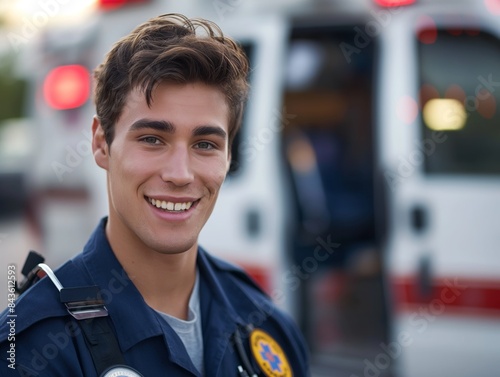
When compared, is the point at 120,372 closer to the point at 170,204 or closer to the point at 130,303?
the point at 130,303

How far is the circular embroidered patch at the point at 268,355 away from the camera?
6.14 ft

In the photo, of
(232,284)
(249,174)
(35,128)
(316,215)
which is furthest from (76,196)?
(232,284)

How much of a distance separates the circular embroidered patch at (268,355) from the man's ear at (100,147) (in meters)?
0.52

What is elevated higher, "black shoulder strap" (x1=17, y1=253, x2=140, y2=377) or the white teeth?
the white teeth

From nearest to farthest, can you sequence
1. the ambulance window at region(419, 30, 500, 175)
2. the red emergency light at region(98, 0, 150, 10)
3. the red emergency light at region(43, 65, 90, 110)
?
the ambulance window at region(419, 30, 500, 175) < the red emergency light at region(98, 0, 150, 10) < the red emergency light at region(43, 65, 90, 110)

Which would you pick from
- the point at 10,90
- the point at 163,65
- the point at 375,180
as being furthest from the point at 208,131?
the point at 10,90

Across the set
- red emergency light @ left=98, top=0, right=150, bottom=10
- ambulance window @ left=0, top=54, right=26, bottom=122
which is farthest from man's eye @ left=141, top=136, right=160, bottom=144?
ambulance window @ left=0, top=54, right=26, bottom=122

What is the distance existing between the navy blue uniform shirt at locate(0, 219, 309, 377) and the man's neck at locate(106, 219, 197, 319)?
0.03m

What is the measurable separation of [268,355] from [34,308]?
1.91 ft

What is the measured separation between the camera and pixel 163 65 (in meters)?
1.71

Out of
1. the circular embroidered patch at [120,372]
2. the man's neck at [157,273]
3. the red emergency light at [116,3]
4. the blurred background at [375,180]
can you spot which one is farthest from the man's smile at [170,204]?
the red emergency light at [116,3]

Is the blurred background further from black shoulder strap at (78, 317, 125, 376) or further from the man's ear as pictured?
black shoulder strap at (78, 317, 125, 376)

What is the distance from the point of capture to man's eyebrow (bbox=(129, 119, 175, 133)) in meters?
1.70

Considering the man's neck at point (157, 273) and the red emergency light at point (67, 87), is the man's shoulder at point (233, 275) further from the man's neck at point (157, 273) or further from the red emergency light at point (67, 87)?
the red emergency light at point (67, 87)
